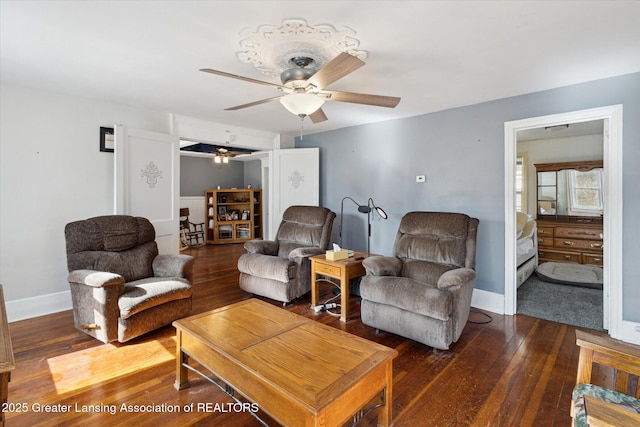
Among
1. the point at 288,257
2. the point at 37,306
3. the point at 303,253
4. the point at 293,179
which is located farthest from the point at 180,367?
the point at 293,179

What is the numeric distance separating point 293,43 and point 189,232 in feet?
21.5

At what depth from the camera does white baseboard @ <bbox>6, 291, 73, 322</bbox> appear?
3084mm

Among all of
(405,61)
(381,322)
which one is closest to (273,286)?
(381,322)

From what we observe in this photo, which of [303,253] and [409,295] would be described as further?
[303,253]

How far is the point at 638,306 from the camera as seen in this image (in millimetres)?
2684

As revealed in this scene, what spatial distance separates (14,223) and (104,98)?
157 cm

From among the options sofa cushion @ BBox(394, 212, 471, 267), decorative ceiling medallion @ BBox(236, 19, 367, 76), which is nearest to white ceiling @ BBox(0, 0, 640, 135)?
decorative ceiling medallion @ BBox(236, 19, 367, 76)

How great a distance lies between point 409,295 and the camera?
8.27 ft

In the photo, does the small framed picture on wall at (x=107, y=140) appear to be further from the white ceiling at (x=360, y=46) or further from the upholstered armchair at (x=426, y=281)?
the upholstered armchair at (x=426, y=281)

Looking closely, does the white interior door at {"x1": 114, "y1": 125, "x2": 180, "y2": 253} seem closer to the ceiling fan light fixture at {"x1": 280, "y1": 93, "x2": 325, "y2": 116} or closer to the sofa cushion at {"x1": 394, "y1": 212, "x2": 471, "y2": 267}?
the ceiling fan light fixture at {"x1": 280, "y1": 93, "x2": 325, "y2": 116}

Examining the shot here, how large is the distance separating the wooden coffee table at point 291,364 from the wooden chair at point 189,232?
5.80 metres

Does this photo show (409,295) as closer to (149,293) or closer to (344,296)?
(344,296)

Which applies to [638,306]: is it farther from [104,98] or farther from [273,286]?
[104,98]

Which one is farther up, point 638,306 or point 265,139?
point 265,139
